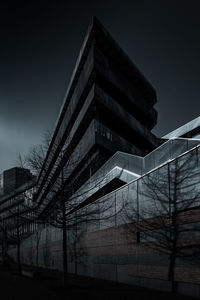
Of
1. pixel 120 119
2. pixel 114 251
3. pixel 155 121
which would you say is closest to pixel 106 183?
pixel 114 251

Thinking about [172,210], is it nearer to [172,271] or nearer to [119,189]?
[172,271]

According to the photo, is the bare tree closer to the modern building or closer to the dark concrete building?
the modern building

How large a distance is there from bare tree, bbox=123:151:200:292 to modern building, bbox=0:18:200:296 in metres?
0.04

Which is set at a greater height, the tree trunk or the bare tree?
the bare tree

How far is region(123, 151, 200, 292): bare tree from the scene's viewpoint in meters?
15.2

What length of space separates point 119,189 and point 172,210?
753 centimetres

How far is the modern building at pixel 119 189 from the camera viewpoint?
16.0 m

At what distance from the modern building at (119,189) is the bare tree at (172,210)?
0.15ft

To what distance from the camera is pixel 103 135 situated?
38156mm

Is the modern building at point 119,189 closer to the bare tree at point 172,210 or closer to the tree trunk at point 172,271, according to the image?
the bare tree at point 172,210

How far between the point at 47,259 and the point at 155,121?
26345 millimetres

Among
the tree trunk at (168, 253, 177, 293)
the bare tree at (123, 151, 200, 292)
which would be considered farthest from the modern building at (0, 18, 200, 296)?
the tree trunk at (168, 253, 177, 293)

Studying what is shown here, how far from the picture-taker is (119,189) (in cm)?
2394

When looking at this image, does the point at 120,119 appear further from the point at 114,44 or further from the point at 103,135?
the point at 114,44
